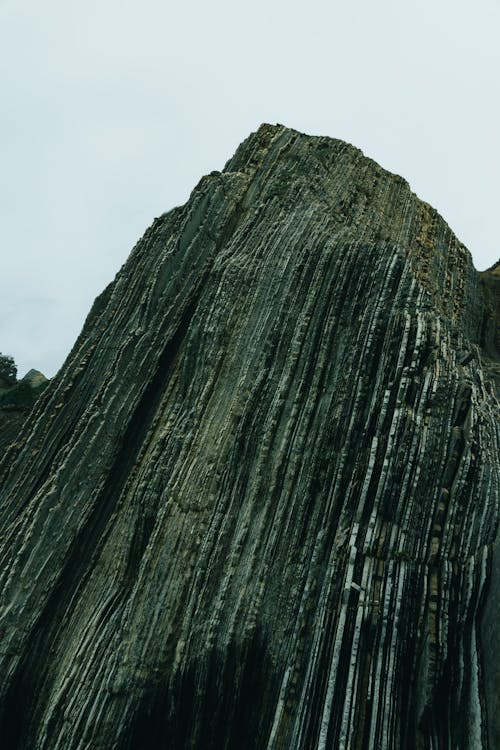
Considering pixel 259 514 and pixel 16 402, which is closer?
pixel 259 514

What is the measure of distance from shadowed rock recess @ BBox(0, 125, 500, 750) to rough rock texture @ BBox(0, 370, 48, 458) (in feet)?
16.2

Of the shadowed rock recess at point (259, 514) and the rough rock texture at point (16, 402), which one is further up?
the rough rock texture at point (16, 402)

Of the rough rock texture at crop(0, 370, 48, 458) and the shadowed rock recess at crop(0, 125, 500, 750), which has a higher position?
the rough rock texture at crop(0, 370, 48, 458)

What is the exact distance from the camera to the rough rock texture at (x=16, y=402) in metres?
20.1

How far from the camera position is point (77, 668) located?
1146cm

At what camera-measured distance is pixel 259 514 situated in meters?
11.9

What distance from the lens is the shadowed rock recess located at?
983 centimetres

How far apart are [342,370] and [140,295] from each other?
6.11m

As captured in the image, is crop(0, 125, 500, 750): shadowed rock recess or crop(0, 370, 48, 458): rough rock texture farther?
crop(0, 370, 48, 458): rough rock texture

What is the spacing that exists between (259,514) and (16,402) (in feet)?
55.5

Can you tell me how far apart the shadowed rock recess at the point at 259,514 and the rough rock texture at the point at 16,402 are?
16.2 feet

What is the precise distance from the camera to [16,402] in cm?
2584

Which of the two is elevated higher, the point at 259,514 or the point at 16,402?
the point at 16,402

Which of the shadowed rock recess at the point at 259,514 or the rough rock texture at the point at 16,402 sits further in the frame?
the rough rock texture at the point at 16,402
